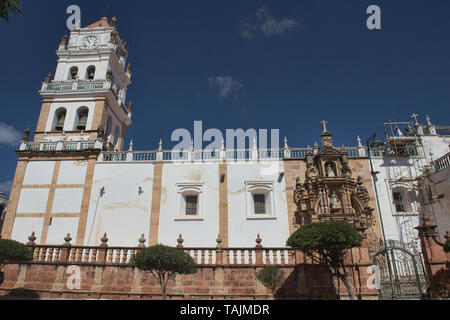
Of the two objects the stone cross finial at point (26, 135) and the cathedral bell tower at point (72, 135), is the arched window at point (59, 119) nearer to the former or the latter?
the cathedral bell tower at point (72, 135)

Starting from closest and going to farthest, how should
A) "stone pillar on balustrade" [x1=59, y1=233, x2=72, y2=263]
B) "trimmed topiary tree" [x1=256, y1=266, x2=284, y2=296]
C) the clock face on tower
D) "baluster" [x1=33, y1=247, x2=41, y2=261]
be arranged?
"trimmed topiary tree" [x1=256, y1=266, x2=284, y2=296]
"stone pillar on balustrade" [x1=59, y1=233, x2=72, y2=263]
"baluster" [x1=33, y1=247, x2=41, y2=261]
the clock face on tower

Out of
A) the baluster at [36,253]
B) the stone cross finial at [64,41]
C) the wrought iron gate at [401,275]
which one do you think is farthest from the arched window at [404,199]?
the stone cross finial at [64,41]

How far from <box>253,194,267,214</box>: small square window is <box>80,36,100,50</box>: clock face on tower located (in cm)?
1891

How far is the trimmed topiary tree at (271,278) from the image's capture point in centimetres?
1338

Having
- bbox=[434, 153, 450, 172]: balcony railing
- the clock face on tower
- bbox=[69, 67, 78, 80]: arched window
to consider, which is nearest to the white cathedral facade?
bbox=[434, 153, 450, 172]: balcony railing

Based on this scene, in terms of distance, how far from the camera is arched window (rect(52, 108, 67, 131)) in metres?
23.6

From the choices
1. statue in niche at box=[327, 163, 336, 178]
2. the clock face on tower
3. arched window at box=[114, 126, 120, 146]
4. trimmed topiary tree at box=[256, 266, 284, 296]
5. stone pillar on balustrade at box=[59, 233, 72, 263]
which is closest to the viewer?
trimmed topiary tree at box=[256, 266, 284, 296]

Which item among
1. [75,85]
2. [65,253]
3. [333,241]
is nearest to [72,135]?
[75,85]

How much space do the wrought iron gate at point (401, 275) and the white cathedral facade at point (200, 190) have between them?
179 cm

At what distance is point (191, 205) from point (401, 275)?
12295 mm

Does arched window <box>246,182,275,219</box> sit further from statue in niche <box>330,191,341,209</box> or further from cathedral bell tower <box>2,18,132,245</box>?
cathedral bell tower <box>2,18,132,245</box>

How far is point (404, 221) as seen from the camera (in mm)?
18531

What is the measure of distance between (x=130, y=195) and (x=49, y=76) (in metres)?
13.1
